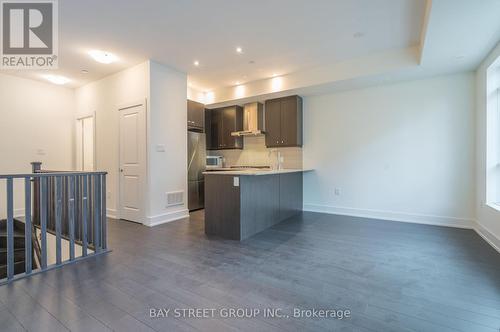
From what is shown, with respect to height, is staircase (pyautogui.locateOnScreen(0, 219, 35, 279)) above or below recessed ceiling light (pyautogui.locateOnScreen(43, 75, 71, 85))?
below

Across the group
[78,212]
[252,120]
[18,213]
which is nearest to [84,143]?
[18,213]

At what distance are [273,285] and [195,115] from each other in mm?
4414

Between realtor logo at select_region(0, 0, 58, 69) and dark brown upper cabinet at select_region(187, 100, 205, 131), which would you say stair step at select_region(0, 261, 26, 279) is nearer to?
realtor logo at select_region(0, 0, 58, 69)

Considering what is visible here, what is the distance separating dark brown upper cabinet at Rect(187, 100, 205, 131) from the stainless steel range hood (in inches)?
33.6

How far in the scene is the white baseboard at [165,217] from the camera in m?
4.22

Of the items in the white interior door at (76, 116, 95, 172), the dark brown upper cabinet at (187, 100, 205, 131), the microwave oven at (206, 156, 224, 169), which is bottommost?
the microwave oven at (206, 156, 224, 169)

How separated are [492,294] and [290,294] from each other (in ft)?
5.57

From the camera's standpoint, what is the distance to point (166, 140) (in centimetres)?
455

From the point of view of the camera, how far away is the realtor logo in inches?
115

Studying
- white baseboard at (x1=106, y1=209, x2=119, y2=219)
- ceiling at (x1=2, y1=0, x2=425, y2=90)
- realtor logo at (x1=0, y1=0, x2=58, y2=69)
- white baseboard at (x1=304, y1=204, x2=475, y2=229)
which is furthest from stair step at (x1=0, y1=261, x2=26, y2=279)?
white baseboard at (x1=304, y1=204, x2=475, y2=229)

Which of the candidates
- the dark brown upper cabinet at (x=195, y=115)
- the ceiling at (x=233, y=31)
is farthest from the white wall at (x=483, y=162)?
the dark brown upper cabinet at (x=195, y=115)

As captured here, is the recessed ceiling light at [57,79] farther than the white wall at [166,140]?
Yes

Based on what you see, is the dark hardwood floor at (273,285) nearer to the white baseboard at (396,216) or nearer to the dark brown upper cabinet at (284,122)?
the white baseboard at (396,216)

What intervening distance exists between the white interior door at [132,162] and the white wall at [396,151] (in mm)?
3560
